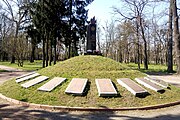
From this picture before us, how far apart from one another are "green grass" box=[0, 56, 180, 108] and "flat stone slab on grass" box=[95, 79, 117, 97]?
0.16 metres

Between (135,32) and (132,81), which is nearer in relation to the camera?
(132,81)

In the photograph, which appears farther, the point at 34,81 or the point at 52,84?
the point at 34,81

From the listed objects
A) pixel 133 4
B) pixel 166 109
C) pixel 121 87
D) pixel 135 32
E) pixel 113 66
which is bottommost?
pixel 166 109

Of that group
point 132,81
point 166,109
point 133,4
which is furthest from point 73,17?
point 166,109

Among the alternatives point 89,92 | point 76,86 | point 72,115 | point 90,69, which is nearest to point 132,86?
point 89,92

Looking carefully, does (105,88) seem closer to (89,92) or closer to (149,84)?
(89,92)

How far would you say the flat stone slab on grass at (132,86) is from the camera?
8555 millimetres

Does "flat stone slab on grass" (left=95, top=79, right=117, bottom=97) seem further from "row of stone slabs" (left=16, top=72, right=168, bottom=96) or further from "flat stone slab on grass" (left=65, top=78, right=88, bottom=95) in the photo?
"flat stone slab on grass" (left=65, top=78, right=88, bottom=95)

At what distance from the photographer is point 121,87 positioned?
9047 millimetres

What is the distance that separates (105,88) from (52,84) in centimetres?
216

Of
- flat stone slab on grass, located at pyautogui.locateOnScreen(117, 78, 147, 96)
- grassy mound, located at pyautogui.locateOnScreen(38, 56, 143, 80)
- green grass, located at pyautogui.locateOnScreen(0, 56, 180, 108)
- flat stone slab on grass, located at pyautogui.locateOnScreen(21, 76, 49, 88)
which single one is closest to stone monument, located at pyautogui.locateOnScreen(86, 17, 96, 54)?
grassy mound, located at pyautogui.locateOnScreen(38, 56, 143, 80)

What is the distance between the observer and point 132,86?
9.03 metres

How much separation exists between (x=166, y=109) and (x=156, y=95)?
1.04 m

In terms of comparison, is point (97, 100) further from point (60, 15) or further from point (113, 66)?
point (60, 15)
